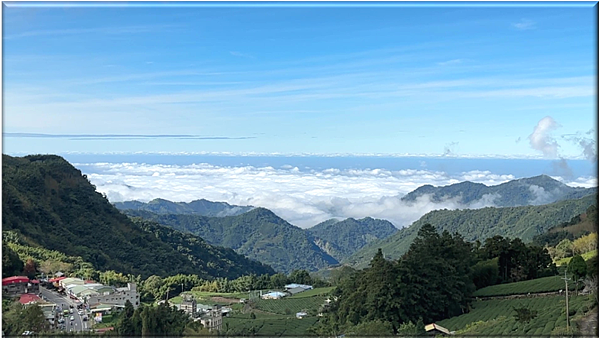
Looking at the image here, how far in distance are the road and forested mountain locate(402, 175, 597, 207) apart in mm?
78350

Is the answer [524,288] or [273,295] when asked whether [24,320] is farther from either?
[273,295]

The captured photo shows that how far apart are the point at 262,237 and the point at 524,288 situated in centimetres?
6154

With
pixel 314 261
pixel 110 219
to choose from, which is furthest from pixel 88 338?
pixel 314 261

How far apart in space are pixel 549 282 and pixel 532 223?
34761 mm

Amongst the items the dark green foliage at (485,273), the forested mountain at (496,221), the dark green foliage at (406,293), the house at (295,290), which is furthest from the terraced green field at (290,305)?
the forested mountain at (496,221)

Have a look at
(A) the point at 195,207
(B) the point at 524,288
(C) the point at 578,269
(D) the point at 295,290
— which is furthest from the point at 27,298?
(A) the point at 195,207

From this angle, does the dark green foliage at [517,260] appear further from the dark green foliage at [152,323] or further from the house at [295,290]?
the dark green foliage at [152,323]

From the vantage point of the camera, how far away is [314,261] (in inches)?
2687

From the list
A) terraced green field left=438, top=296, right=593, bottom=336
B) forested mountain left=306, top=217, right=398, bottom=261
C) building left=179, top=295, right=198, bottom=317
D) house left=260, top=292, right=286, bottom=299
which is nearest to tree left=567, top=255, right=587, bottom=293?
terraced green field left=438, top=296, right=593, bottom=336

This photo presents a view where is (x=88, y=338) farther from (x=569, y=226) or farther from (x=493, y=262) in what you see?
(x=569, y=226)

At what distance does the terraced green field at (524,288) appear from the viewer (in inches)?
451

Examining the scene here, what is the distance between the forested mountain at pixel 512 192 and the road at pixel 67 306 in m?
78.4

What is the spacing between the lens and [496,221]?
4922cm

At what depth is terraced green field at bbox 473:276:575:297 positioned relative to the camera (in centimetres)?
1145
